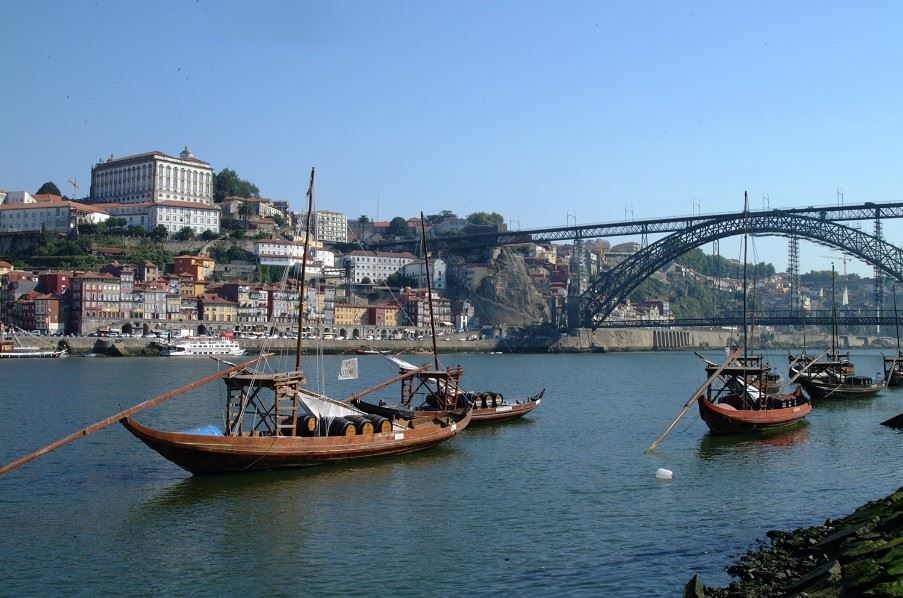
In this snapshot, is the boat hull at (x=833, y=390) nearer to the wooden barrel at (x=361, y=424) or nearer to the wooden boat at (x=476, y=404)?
the wooden boat at (x=476, y=404)

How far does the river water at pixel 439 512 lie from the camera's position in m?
13.8

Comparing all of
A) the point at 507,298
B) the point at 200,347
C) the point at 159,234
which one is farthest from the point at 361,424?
the point at 507,298


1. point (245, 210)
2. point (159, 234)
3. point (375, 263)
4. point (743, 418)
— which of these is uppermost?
point (245, 210)

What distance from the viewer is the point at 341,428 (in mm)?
22250

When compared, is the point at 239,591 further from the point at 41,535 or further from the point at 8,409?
the point at 8,409

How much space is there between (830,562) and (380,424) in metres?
13.1

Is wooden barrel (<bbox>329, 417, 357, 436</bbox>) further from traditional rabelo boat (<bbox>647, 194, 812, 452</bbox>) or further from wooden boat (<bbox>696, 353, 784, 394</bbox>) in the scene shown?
wooden boat (<bbox>696, 353, 784, 394</bbox>)

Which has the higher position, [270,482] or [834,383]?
[834,383]

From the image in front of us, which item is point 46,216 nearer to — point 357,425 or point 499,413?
point 499,413

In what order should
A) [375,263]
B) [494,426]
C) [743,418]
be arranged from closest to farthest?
[743,418] < [494,426] < [375,263]

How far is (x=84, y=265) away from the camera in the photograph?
10169 centimetres

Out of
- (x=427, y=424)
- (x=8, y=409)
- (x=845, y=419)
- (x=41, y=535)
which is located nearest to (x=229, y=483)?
(x=41, y=535)

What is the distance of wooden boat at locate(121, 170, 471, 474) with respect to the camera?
1988 centimetres

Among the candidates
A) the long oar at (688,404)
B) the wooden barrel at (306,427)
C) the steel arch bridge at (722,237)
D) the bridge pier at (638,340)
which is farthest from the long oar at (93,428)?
the bridge pier at (638,340)
